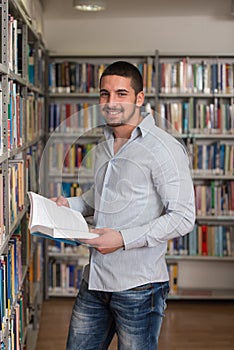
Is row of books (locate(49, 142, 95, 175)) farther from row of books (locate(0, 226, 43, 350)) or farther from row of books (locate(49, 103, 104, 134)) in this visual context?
row of books (locate(0, 226, 43, 350))

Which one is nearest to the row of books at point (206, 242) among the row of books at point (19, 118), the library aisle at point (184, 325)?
the library aisle at point (184, 325)

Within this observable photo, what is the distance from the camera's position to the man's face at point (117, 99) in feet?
6.57

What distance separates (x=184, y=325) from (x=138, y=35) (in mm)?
2387

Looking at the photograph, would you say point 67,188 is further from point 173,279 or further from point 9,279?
point 173,279

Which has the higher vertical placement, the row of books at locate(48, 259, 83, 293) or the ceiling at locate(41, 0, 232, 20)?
the ceiling at locate(41, 0, 232, 20)

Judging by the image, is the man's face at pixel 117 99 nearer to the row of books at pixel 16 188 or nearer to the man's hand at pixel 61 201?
the man's hand at pixel 61 201

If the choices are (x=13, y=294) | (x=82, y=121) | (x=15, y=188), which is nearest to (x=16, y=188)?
(x=15, y=188)

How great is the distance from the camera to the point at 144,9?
194 inches

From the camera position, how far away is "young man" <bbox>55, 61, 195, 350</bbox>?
2.01m

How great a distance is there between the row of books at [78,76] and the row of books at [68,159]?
2771mm

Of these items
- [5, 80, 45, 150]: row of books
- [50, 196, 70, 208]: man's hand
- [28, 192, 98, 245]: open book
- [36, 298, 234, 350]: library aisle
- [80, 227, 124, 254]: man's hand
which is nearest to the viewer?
[28, 192, 98, 245]: open book

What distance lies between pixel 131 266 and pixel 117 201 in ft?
0.73

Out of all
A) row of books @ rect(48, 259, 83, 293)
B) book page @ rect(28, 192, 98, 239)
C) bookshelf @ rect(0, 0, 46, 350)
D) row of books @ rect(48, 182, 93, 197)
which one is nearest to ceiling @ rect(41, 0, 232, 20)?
bookshelf @ rect(0, 0, 46, 350)

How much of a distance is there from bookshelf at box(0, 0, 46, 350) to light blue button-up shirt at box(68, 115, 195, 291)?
37 centimetres
